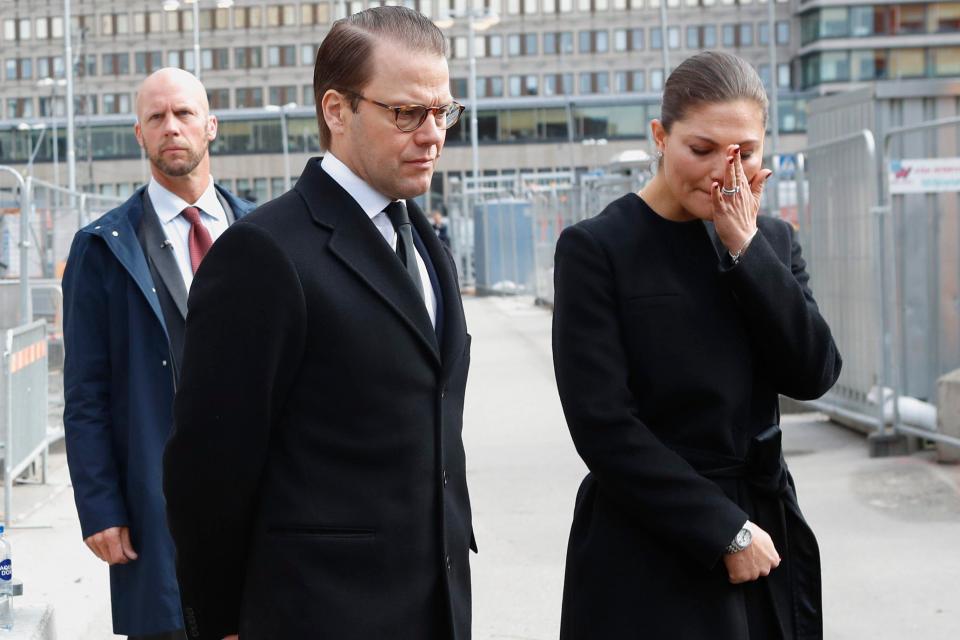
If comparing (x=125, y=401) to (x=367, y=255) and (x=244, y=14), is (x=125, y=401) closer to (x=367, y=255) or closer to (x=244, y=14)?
(x=367, y=255)

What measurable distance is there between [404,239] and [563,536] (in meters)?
5.25

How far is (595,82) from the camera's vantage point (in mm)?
113688

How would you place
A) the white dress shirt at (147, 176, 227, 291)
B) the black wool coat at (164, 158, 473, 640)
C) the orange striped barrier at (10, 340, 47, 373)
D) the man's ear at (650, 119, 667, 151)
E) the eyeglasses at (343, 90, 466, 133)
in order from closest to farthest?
1. the black wool coat at (164, 158, 473, 640)
2. the eyeglasses at (343, 90, 466, 133)
3. the man's ear at (650, 119, 667, 151)
4. the white dress shirt at (147, 176, 227, 291)
5. the orange striped barrier at (10, 340, 47, 373)

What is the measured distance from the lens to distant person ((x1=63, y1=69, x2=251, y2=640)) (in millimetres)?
3844

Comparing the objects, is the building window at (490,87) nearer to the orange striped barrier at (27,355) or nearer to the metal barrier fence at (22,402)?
the orange striped barrier at (27,355)

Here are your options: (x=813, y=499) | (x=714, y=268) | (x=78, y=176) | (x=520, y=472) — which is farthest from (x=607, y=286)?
(x=78, y=176)

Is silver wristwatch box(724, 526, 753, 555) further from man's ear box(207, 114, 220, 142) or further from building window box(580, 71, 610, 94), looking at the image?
building window box(580, 71, 610, 94)

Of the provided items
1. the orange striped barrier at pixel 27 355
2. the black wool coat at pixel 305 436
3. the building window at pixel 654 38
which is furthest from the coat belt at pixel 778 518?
the building window at pixel 654 38

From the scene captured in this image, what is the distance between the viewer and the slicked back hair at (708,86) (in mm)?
2992

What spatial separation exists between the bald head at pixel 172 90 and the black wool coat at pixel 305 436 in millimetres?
1643

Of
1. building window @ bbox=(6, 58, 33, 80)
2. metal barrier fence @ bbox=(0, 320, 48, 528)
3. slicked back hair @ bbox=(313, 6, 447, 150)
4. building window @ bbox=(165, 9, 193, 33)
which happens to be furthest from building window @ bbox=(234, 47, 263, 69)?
slicked back hair @ bbox=(313, 6, 447, 150)

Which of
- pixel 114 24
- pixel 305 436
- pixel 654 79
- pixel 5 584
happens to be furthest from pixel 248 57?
pixel 305 436

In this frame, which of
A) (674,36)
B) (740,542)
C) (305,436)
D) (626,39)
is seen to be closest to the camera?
(305,436)

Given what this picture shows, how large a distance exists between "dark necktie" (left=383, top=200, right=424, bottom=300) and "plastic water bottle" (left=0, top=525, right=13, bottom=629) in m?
1.81
